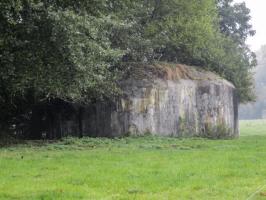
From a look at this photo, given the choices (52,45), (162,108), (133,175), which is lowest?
(133,175)

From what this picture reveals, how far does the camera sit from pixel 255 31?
164 feet

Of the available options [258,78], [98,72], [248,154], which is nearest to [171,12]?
[98,72]

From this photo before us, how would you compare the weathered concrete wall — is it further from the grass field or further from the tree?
the grass field

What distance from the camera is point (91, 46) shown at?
69.3ft

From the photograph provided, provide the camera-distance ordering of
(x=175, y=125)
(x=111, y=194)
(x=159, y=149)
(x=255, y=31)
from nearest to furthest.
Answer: (x=111, y=194)
(x=159, y=149)
(x=175, y=125)
(x=255, y=31)

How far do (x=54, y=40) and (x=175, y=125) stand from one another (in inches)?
463

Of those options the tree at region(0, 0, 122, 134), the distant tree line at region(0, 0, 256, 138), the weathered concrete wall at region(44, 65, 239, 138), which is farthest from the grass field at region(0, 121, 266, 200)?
the weathered concrete wall at region(44, 65, 239, 138)

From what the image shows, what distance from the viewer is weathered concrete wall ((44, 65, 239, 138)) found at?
29.0m

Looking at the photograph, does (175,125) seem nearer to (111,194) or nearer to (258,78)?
(111,194)

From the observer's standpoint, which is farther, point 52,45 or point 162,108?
point 162,108

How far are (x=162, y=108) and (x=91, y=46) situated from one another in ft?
30.8

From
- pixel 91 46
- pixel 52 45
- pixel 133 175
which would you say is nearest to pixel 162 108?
pixel 91 46

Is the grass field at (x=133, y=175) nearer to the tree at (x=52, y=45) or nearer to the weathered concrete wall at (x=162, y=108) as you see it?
the tree at (x=52, y=45)

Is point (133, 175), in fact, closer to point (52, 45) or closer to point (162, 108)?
point (52, 45)
